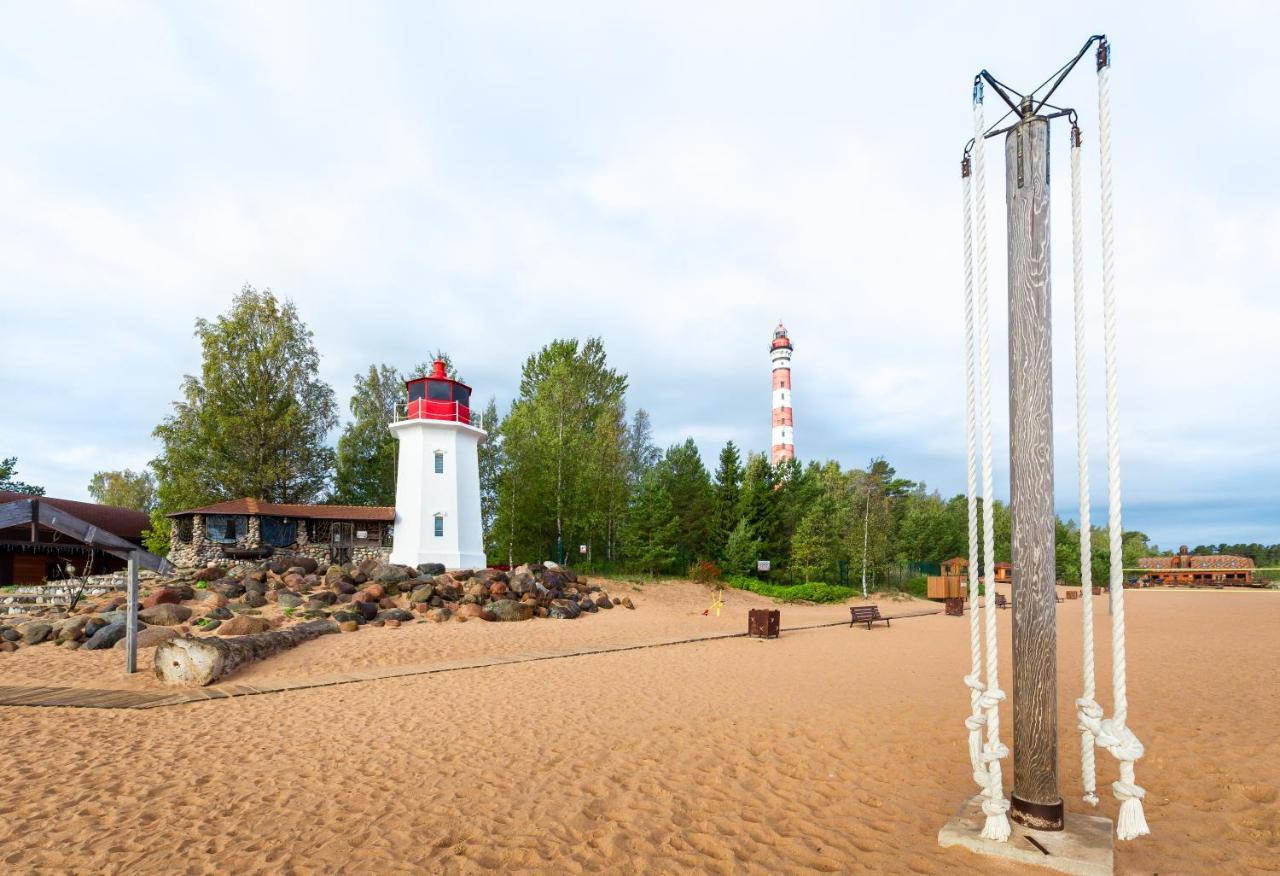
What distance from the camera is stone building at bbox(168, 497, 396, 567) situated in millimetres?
26094

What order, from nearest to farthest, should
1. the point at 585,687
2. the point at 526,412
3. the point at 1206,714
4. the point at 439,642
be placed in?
the point at 1206,714, the point at 585,687, the point at 439,642, the point at 526,412

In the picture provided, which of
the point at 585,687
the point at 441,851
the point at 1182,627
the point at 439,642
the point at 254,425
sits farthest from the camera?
the point at 254,425

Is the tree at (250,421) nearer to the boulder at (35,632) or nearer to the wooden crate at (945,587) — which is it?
the boulder at (35,632)

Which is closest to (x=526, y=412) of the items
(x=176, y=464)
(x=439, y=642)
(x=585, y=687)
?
(x=176, y=464)

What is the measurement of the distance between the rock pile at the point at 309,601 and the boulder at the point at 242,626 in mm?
20

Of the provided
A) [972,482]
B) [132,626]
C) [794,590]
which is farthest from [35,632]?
[794,590]

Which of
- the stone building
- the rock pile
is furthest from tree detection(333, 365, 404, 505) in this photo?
the rock pile

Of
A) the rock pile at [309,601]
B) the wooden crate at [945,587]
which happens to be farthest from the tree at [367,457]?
the wooden crate at [945,587]

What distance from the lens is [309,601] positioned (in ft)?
58.9

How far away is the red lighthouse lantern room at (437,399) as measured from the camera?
26163 millimetres

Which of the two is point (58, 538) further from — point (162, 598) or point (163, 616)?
point (163, 616)

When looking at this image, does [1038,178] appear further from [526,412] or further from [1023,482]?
[526,412]

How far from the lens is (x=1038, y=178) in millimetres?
4312

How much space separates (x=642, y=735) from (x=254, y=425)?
100ft
